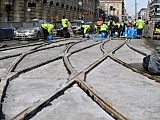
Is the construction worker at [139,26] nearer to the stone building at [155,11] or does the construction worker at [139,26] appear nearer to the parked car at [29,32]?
the parked car at [29,32]

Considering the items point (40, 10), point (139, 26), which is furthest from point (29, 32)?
point (40, 10)

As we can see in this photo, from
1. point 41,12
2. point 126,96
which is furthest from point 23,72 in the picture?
point 41,12

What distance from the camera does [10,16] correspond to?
40.9 meters

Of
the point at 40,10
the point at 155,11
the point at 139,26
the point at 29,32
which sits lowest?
the point at 29,32

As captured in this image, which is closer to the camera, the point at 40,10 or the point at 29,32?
the point at 29,32

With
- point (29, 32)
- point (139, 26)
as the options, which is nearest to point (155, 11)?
point (139, 26)

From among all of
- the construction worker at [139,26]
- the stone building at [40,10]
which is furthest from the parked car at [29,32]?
the construction worker at [139,26]

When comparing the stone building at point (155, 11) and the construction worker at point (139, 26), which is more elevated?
the stone building at point (155, 11)

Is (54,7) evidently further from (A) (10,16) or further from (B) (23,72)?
(B) (23,72)

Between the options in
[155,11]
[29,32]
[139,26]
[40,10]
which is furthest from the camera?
[40,10]

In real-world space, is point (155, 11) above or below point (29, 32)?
above

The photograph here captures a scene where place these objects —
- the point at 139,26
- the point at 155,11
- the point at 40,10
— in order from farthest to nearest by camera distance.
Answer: the point at 40,10
the point at 155,11
the point at 139,26

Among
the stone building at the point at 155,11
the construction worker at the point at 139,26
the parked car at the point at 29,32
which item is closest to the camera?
the parked car at the point at 29,32

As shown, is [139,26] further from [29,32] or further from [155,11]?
[155,11]
